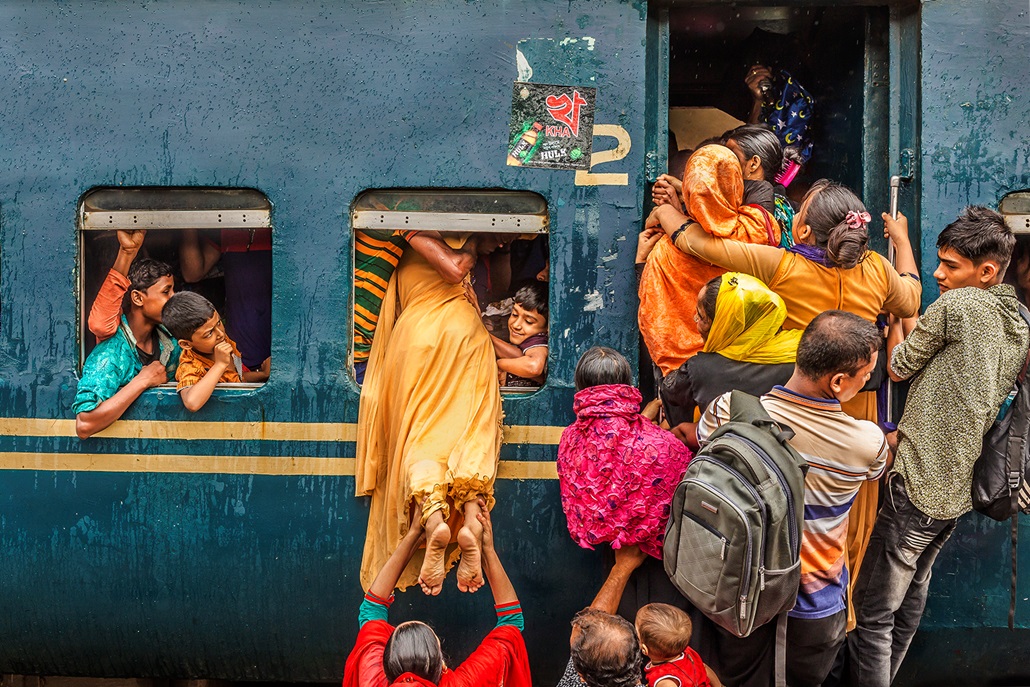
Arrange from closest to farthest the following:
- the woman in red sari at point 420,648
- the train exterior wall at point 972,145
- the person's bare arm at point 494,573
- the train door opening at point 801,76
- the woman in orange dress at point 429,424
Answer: the woman in red sari at point 420,648, the person's bare arm at point 494,573, the woman in orange dress at point 429,424, the train exterior wall at point 972,145, the train door opening at point 801,76

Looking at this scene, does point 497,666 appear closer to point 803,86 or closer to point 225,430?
point 225,430

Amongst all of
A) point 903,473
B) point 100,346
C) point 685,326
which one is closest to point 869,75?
point 685,326

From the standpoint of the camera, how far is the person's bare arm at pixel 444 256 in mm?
3443

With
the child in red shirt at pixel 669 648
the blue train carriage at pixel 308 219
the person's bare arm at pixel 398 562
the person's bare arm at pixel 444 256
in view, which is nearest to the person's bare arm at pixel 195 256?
the blue train carriage at pixel 308 219

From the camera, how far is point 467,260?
3.48 metres

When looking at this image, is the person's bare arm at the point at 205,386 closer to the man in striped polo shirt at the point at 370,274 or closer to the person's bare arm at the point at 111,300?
the person's bare arm at the point at 111,300

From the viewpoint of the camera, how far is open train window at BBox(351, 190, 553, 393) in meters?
3.46

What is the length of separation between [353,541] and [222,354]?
857 millimetres

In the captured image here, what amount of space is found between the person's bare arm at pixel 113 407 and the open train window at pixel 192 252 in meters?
0.10

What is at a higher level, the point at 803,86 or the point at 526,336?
the point at 803,86

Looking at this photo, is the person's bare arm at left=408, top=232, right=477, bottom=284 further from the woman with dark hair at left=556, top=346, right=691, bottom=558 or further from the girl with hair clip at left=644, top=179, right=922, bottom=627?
the girl with hair clip at left=644, top=179, right=922, bottom=627

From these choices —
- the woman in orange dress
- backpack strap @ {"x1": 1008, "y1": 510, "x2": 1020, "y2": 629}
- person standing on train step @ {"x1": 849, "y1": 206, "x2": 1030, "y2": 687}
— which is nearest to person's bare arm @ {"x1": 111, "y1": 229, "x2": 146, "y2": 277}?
the woman in orange dress

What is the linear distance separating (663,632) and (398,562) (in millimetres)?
861

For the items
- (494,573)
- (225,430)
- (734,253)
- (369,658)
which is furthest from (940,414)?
(225,430)
